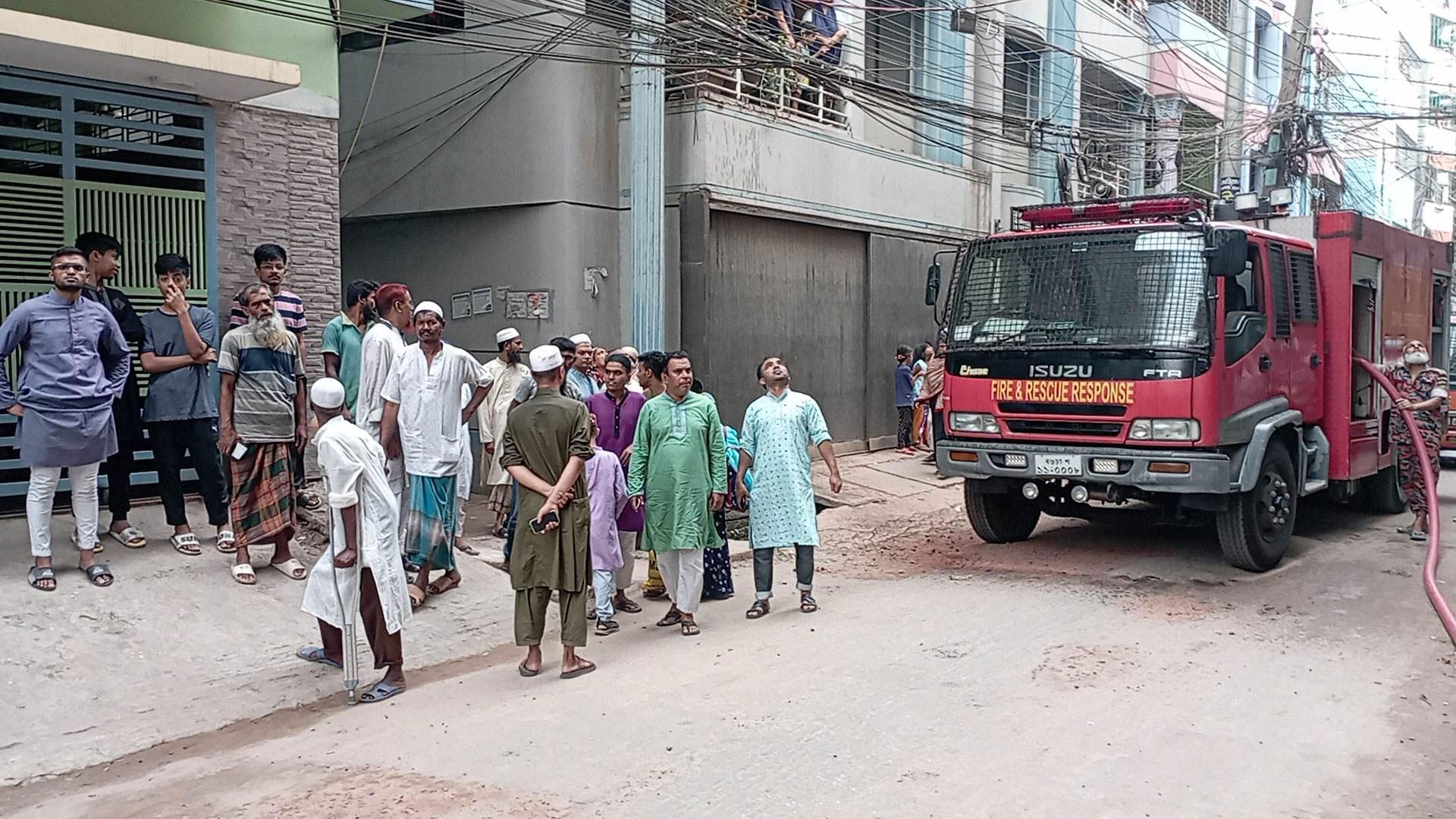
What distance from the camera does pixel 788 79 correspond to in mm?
13570

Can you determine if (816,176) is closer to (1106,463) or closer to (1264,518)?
(1106,463)

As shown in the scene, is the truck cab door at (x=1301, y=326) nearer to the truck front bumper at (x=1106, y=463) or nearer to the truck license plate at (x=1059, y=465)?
the truck front bumper at (x=1106, y=463)

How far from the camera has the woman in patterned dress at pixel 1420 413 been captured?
1022 centimetres

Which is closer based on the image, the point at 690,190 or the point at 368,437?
the point at 368,437

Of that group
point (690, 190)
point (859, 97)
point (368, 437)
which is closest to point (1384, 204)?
point (859, 97)

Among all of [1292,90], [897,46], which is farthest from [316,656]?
[1292,90]

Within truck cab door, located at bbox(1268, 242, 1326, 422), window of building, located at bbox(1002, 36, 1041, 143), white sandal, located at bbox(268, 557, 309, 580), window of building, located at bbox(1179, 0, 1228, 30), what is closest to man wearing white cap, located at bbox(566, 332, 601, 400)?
white sandal, located at bbox(268, 557, 309, 580)

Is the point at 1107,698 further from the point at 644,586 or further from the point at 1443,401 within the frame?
the point at 1443,401

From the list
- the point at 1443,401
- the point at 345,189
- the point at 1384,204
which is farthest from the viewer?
the point at 1384,204

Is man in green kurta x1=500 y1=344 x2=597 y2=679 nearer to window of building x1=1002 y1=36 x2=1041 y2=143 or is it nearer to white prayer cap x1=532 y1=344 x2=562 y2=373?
white prayer cap x1=532 y1=344 x2=562 y2=373

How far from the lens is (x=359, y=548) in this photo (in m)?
5.59

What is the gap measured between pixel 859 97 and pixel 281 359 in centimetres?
951

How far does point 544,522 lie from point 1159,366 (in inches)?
168

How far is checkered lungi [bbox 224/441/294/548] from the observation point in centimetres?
706
